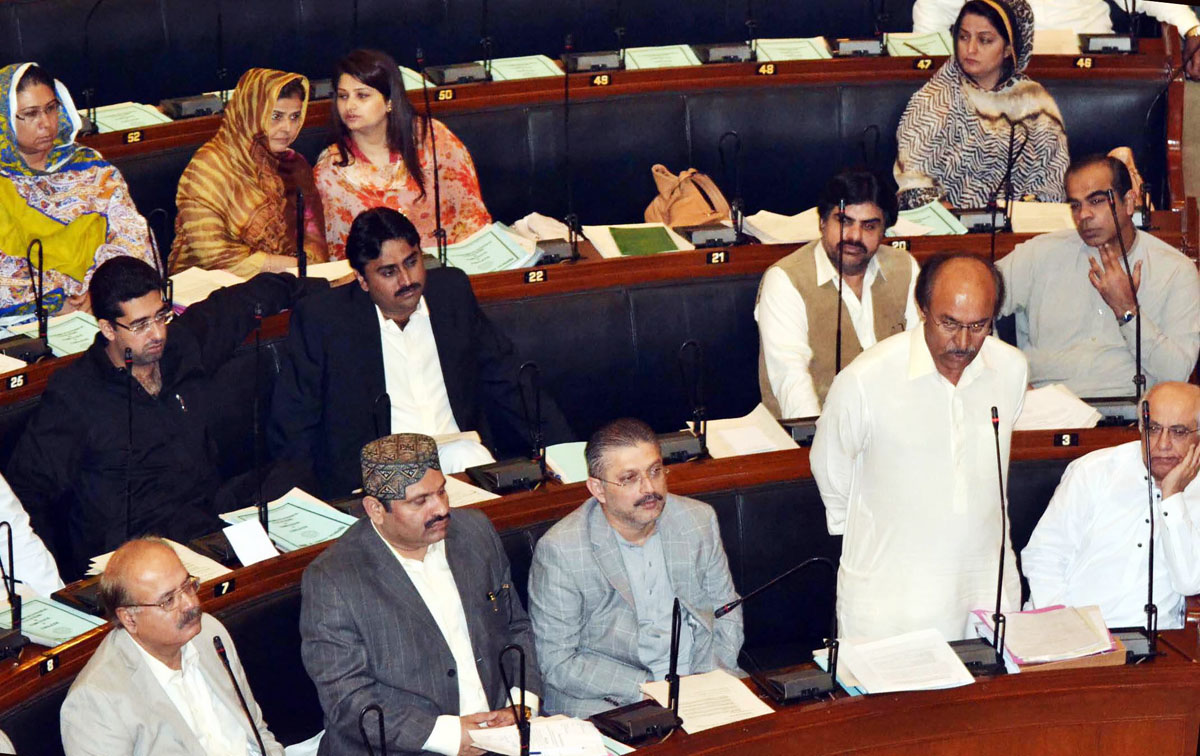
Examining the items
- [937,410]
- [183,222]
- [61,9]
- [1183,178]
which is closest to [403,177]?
[183,222]

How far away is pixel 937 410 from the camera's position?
3.10m

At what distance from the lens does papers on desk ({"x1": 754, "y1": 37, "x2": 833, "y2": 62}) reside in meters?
5.36

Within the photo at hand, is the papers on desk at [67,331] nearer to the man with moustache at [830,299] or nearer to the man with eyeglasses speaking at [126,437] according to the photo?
the man with eyeglasses speaking at [126,437]

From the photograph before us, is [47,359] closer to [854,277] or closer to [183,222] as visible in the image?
[183,222]

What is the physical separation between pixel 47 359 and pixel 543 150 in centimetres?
188

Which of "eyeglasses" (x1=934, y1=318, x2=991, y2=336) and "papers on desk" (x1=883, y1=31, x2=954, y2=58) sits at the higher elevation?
"papers on desk" (x1=883, y1=31, x2=954, y2=58)

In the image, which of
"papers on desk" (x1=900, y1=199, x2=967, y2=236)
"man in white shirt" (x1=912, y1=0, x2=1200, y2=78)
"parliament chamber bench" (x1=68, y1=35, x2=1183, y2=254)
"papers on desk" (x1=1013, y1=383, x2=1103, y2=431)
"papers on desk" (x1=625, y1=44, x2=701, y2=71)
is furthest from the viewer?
"man in white shirt" (x1=912, y1=0, x2=1200, y2=78)

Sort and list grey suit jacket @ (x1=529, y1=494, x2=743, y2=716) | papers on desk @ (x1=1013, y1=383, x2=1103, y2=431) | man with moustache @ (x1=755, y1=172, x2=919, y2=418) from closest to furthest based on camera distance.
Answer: grey suit jacket @ (x1=529, y1=494, x2=743, y2=716) → papers on desk @ (x1=1013, y1=383, x2=1103, y2=431) → man with moustache @ (x1=755, y1=172, x2=919, y2=418)

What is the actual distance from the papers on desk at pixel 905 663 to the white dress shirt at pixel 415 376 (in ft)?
4.16

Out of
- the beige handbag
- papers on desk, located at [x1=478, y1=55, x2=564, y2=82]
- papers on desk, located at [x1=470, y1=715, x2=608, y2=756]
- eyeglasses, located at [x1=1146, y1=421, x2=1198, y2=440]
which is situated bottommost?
papers on desk, located at [x1=470, y1=715, x2=608, y2=756]

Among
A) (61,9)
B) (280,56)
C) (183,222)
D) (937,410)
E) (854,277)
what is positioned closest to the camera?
(937,410)

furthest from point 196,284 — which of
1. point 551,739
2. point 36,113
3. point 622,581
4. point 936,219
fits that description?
point 936,219

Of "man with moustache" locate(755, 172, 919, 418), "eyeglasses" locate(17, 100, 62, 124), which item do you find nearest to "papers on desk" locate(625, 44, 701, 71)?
"man with moustache" locate(755, 172, 919, 418)

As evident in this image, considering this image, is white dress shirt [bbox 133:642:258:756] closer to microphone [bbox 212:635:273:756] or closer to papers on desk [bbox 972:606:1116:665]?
microphone [bbox 212:635:273:756]
